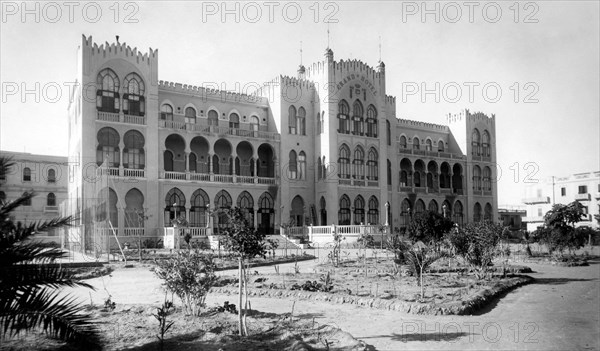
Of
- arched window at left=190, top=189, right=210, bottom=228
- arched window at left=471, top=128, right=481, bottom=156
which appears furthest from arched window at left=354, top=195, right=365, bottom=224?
arched window at left=471, top=128, right=481, bottom=156

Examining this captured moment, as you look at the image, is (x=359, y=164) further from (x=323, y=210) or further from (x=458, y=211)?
(x=458, y=211)

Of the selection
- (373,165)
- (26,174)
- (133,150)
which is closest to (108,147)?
(133,150)

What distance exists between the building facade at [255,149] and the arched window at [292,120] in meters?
0.09

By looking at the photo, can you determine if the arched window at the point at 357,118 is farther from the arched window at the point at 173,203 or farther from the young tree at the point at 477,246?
the young tree at the point at 477,246

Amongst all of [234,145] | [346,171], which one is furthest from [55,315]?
[346,171]

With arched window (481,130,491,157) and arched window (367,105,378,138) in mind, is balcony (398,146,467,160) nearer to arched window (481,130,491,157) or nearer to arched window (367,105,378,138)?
arched window (481,130,491,157)

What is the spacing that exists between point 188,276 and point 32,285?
4.70m

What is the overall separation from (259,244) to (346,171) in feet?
120

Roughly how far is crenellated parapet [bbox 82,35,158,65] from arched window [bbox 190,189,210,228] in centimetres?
1037

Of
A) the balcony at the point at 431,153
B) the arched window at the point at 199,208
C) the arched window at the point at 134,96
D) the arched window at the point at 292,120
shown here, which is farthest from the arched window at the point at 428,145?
the arched window at the point at 134,96

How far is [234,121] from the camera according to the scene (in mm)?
45156

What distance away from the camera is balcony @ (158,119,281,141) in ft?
131

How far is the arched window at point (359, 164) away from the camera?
157 feet

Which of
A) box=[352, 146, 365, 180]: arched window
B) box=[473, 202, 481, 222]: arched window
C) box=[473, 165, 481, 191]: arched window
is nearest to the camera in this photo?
box=[352, 146, 365, 180]: arched window
